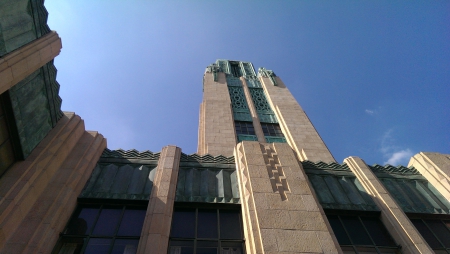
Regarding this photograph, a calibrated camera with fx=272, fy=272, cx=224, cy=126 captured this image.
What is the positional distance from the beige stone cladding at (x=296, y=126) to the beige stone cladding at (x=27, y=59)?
14899mm

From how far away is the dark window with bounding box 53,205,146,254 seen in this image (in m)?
7.69

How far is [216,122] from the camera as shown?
838 inches

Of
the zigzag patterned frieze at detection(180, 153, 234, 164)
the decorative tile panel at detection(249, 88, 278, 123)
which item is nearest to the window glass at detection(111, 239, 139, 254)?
the zigzag patterned frieze at detection(180, 153, 234, 164)

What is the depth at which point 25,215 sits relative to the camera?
7473 mm

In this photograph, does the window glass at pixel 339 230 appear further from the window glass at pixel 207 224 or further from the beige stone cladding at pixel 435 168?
the beige stone cladding at pixel 435 168

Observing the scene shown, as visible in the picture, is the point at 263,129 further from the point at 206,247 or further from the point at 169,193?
the point at 206,247

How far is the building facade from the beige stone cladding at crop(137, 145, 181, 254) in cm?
4

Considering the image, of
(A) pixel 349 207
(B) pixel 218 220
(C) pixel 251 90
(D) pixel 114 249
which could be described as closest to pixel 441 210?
(A) pixel 349 207

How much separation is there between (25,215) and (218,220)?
5.50 metres

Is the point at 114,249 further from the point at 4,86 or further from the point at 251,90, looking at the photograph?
the point at 251,90

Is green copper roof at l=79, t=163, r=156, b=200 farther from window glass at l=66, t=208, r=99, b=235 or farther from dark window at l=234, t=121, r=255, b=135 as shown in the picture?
dark window at l=234, t=121, r=255, b=135

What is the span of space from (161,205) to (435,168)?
11.6m

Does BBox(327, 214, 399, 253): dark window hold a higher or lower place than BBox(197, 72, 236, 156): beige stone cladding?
lower

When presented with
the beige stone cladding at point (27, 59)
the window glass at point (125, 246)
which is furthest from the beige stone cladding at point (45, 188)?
the beige stone cladding at point (27, 59)
